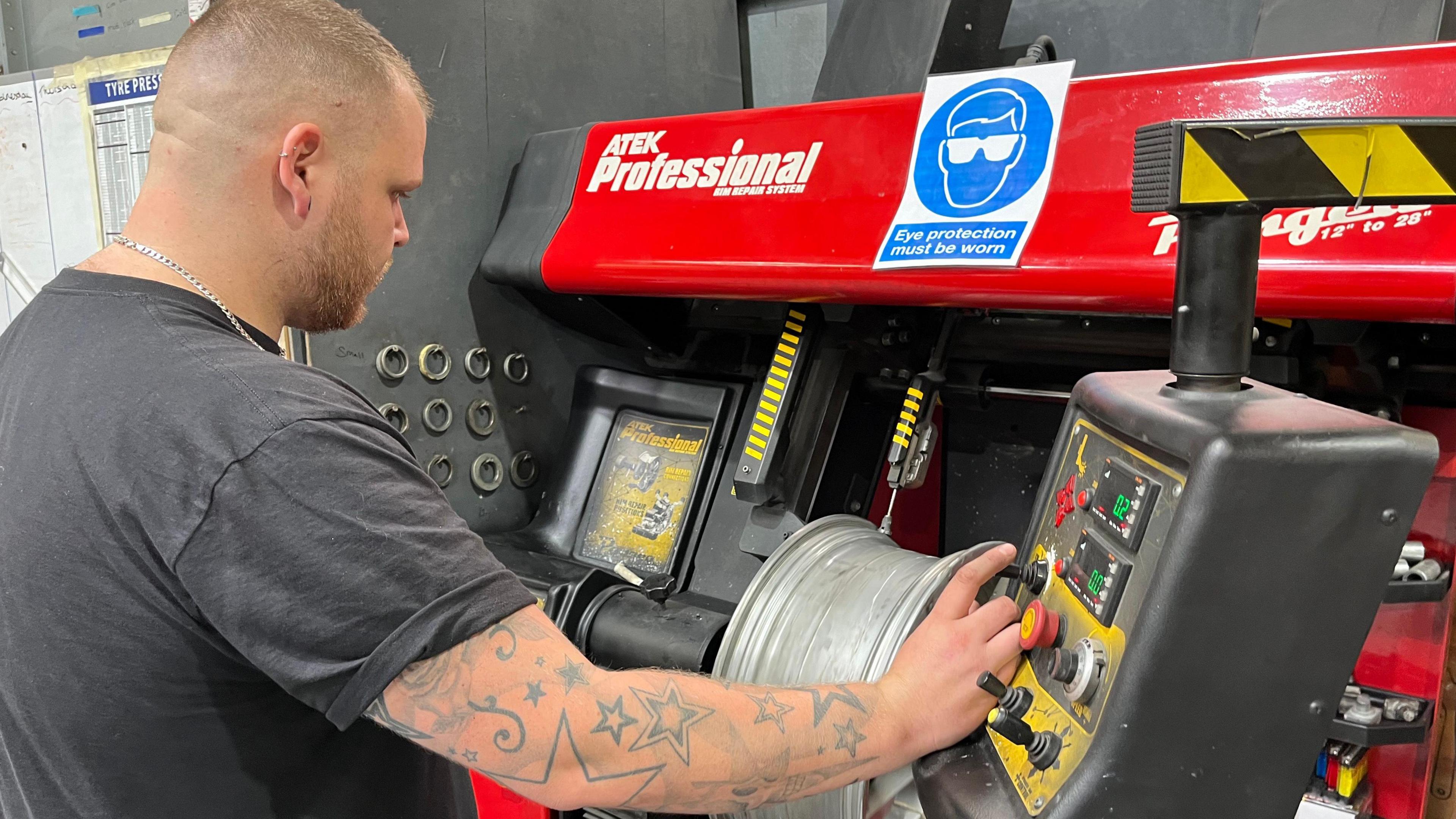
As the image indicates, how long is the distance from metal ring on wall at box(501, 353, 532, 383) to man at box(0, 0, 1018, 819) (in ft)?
4.15

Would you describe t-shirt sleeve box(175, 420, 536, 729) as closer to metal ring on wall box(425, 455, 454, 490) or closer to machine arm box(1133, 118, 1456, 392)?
machine arm box(1133, 118, 1456, 392)

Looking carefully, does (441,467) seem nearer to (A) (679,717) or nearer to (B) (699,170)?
(B) (699,170)

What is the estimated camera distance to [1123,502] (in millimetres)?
1011

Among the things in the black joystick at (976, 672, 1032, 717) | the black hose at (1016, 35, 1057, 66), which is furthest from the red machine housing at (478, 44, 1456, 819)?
the black joystick at (976, 672, 1032, 717)

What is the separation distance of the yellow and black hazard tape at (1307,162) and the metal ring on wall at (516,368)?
73.7 inches

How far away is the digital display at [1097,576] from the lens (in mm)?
979

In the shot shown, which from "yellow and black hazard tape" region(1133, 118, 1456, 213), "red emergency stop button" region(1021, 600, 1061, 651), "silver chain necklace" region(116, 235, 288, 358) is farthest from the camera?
"silver chain necklace" region(116, 235, 288, 358)

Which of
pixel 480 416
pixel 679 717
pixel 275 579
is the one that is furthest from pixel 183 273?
pixel 480 416

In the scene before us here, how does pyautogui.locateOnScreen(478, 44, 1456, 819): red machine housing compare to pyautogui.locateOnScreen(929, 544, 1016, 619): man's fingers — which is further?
pyautogui.locateOnScreen(478, 44, 1456, 819): red machine housing

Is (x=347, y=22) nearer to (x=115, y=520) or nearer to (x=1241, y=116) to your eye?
(x=115, y=520)

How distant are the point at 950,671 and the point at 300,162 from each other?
0.89 meters

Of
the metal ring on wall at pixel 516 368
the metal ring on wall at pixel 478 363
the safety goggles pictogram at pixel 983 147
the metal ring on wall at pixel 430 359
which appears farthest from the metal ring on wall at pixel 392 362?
the safety goggles pictogram at pixel 983 147

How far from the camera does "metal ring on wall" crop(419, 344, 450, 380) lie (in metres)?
2.40

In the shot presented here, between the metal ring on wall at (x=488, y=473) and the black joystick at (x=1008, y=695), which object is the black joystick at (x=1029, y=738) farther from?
the metal ring on wall at (x=488, y=473)
